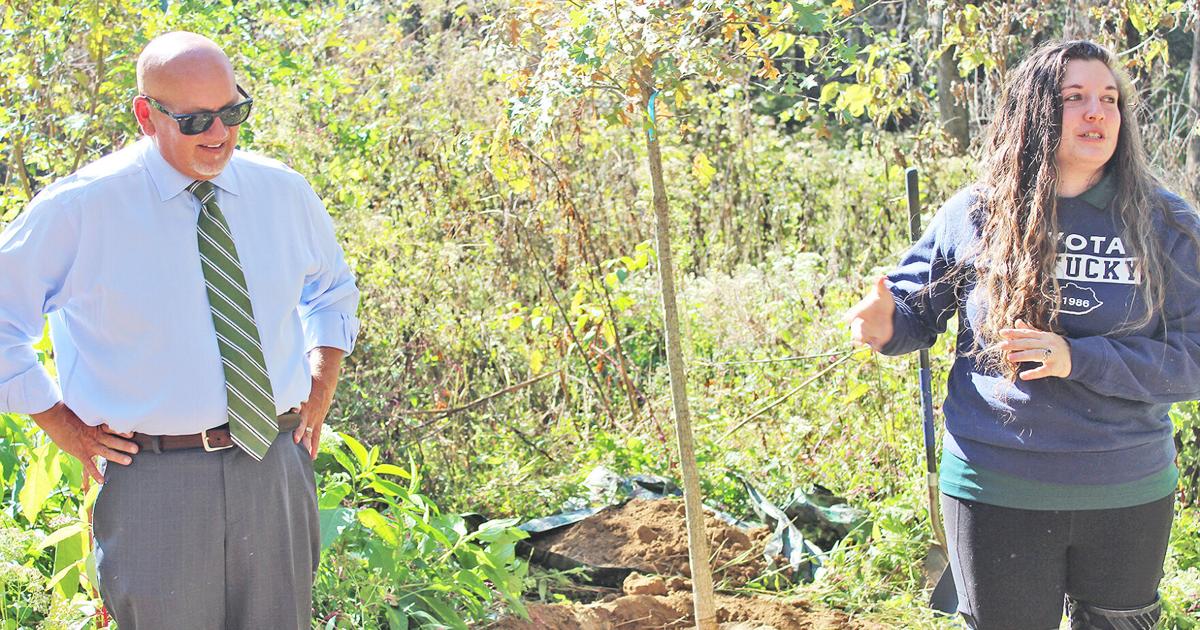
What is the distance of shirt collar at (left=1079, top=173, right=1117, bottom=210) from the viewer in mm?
2506

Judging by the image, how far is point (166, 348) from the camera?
2.45 metres

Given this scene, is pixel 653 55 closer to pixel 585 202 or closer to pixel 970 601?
pixel 970 601

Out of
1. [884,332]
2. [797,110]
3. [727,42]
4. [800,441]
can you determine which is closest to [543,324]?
[800,441]

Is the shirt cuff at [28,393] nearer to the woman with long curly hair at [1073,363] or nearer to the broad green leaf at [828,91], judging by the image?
the woman with long curly hair at [1073,363]

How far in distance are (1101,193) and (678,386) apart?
4.09 feet

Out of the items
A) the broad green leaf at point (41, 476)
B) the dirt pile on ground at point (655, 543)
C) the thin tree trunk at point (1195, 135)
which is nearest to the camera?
the broad green leaf at point (41, 476)

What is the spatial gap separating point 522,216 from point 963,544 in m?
3.58

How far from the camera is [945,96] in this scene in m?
9.77

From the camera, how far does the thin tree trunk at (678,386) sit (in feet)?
10.7

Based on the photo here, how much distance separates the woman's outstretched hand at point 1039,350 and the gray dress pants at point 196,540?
152 cm

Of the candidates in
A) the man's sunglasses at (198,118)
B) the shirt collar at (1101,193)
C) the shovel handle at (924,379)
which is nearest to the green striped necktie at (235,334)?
the man's sunglasses at (198,118)

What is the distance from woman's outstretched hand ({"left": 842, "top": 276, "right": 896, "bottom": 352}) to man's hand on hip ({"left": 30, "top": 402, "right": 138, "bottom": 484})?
1.53 metres

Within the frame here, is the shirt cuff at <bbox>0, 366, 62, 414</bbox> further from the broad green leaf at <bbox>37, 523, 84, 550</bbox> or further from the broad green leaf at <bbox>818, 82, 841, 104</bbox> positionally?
the broad green leaf at <bbox>818, 82, 841, 104</bbox>

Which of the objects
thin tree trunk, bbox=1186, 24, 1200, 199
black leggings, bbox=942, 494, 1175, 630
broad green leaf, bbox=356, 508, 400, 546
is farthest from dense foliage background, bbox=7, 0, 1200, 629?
black leggings, bbox=942, 494, 1175, 630
